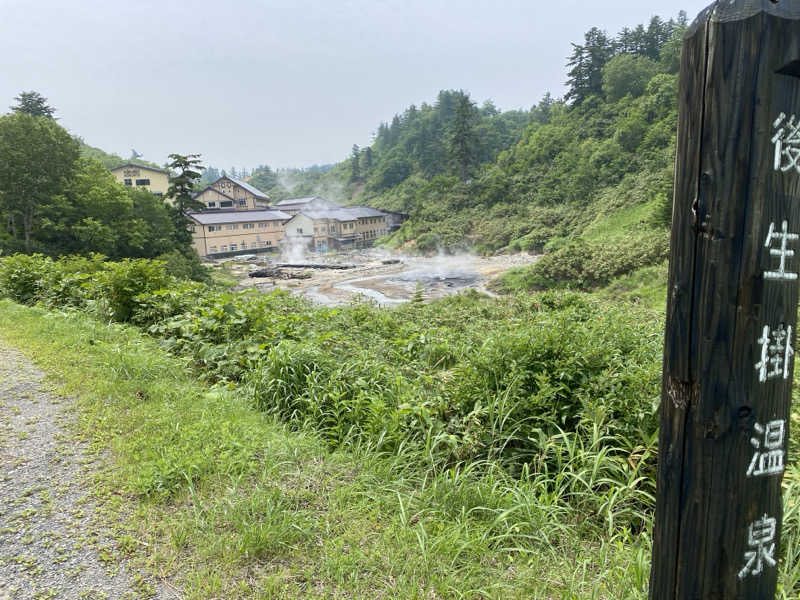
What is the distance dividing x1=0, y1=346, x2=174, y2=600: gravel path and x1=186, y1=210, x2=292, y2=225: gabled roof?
37.1m

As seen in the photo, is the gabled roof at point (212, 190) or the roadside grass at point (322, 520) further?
the gabled roof at point (212, 190)

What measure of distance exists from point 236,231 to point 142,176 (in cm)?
839

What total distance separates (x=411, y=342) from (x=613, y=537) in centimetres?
370

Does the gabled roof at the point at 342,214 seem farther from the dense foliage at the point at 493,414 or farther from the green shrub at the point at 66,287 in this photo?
the dense foliage at the point at 493,414

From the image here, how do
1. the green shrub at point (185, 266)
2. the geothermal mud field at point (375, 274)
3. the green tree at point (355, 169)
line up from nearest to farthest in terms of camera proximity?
the green shrub at point (185, 266) < the geothermal mud field at point (375, 274) < the green tree at point (355, 169)

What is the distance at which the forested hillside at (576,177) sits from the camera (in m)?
23.0

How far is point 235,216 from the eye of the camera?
41.8m

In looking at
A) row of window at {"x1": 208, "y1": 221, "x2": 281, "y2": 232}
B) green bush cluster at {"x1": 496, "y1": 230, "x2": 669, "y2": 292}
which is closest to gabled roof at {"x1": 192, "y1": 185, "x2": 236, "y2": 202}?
row of window at {"x1": 208, "y1": 221, "x2": 281, "y2": 232}

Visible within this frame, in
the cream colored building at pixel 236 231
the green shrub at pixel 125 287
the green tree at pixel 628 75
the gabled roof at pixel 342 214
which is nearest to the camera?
the green shrub at pixel 125 287

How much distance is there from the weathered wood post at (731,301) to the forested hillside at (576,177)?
19737mm

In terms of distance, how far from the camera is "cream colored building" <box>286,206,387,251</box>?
43969mm

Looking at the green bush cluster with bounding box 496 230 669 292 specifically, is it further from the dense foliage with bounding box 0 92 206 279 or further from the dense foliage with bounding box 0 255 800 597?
the dense foliage with bounding box 0 255 800 597

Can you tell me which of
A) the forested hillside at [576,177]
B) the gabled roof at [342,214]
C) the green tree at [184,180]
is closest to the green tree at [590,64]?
the forested hillside at [576,177]

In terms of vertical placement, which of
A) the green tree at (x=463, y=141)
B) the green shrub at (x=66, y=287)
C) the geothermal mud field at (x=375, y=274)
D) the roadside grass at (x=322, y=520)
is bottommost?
the geothermal mud field at (x=375, y=274)
